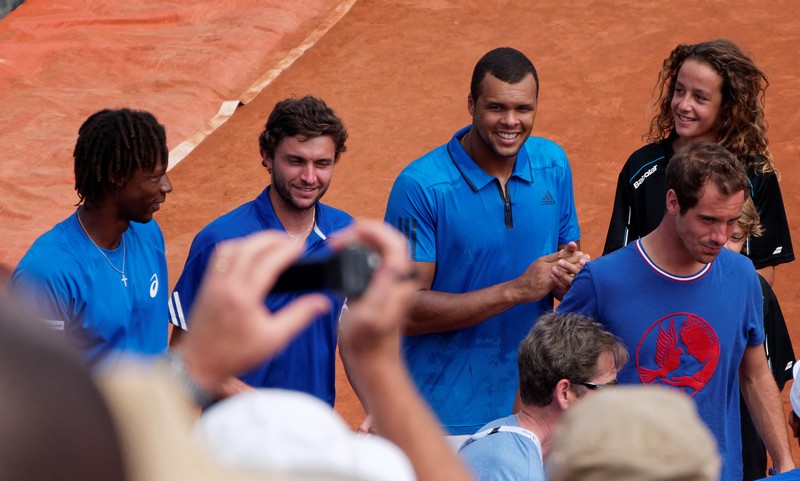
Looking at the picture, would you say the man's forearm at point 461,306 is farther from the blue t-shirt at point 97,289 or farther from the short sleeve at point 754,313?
the blue t-shirt at point 97,289

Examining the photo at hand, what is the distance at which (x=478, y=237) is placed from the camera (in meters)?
4.94

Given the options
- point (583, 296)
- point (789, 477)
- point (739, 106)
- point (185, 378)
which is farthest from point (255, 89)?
point (185, 378)

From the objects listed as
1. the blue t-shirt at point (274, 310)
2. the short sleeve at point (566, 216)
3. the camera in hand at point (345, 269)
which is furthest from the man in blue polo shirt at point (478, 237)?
the camera in hand at point (345, 269)

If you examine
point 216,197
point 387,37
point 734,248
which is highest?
point 387,37

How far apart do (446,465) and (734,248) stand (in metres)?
3.69

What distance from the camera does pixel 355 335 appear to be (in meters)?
1.60

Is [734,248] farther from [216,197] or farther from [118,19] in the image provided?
[118,19]

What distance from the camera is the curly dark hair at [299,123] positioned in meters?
4.84

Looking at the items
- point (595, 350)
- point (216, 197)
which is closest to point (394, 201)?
point (595, 350)

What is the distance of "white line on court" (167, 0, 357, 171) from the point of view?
39.8 feet

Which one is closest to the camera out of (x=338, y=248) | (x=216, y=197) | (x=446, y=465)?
(x=338, y=248)

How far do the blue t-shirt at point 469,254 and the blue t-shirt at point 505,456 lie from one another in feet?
4.44

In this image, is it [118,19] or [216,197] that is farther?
[118,19]

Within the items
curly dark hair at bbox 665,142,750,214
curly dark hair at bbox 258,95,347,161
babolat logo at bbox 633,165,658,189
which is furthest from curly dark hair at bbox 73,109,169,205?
babolat logo at bbox 633,165,658,189
